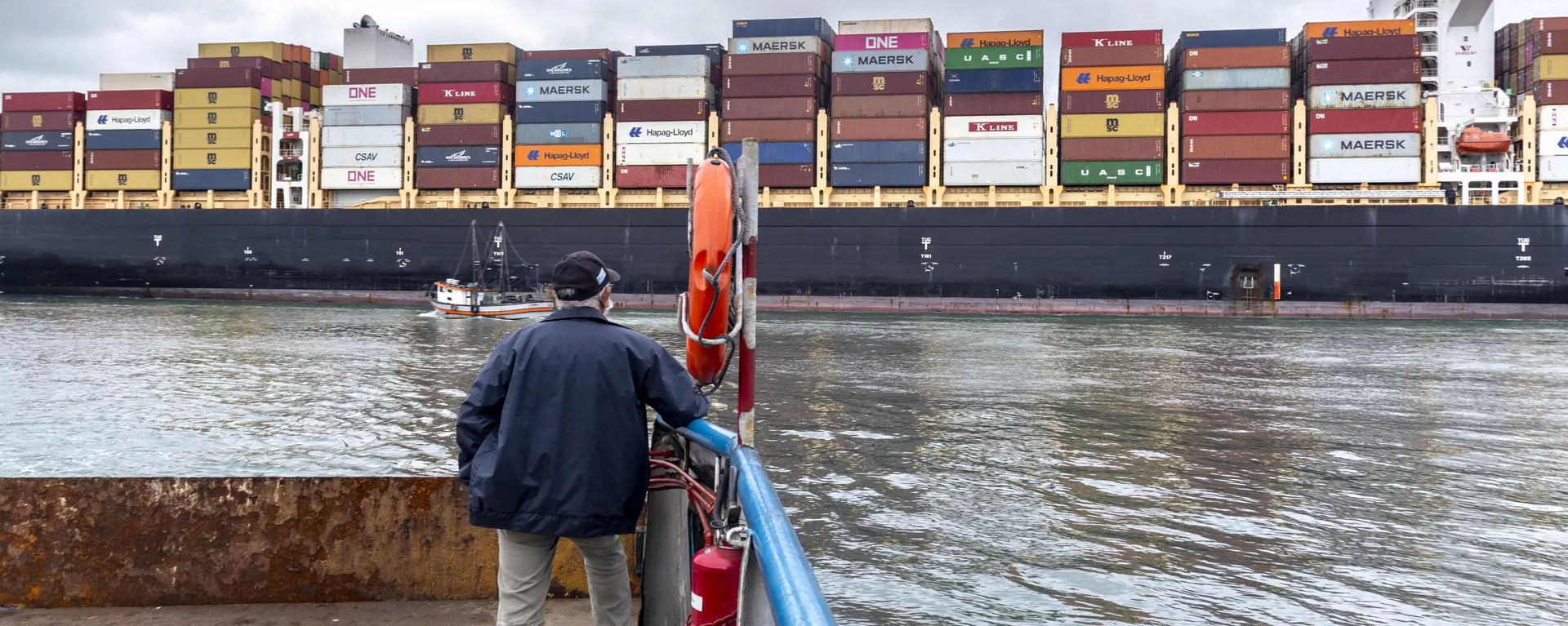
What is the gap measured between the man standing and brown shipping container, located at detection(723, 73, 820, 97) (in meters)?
34.2

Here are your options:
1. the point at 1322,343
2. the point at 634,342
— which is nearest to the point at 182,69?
the point at 1322,343

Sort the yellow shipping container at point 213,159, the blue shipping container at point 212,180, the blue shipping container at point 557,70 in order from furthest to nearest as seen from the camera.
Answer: the blue shipping container at point 212,180 → the yellow shipping container at point 213,159 → the blue shipping container at point 557,70

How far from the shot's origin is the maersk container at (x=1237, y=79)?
3312 centimetres

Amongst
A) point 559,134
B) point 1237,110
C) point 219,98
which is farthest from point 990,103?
point 219,98

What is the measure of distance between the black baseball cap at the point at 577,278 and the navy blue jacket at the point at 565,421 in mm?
66

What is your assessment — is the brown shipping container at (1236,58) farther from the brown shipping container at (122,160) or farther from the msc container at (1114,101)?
the brown shipping container at (122,160)

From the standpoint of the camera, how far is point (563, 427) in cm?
276

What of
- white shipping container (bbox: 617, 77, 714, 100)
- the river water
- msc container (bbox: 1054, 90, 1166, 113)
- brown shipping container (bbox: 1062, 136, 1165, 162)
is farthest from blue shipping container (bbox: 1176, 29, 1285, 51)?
white shipping container (bbox: 617, 77, 714, 100)

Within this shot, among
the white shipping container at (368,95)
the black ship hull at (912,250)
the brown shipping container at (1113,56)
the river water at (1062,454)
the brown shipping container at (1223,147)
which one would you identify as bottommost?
the river water at (1062,454)

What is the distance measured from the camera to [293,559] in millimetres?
3861

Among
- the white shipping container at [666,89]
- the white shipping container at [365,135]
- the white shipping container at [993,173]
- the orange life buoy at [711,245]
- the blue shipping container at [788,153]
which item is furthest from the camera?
the white shipping container at [365,135]

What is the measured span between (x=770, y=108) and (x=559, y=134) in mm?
8237

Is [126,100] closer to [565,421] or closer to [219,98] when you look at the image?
[219,98]

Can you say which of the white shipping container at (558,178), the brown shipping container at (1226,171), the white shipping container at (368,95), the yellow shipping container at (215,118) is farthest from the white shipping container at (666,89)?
the brown shipping container at (1226,171)
